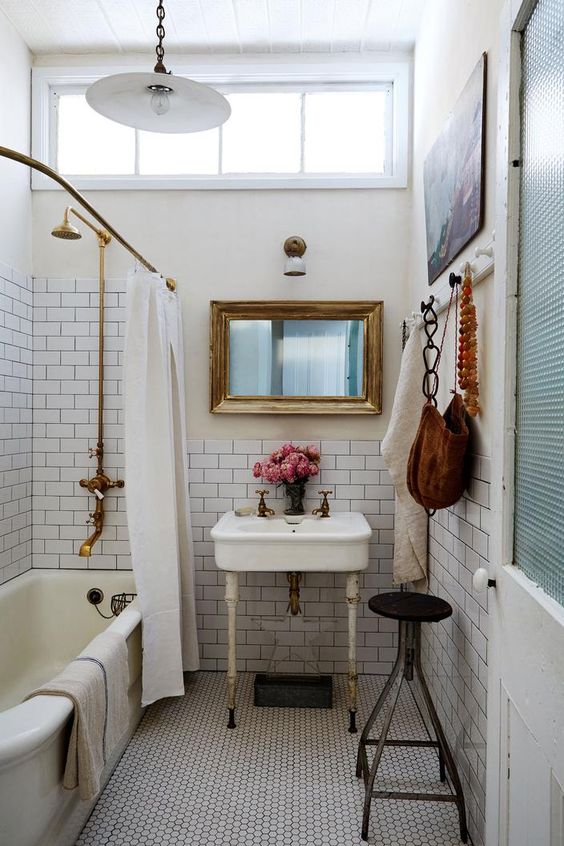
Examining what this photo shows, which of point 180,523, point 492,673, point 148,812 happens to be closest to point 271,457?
point 180,523

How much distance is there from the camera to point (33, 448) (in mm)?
3236

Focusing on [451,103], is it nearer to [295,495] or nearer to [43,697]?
[295,495]

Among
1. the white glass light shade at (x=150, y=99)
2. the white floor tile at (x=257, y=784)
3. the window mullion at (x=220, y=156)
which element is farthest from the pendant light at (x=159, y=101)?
the white floor tile at (x=257, y=784)

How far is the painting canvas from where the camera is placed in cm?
192

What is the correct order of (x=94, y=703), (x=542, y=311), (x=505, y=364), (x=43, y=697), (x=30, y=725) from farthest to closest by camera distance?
(x=94, y=703)
(x=43, y=697)
(x=30, y=725)
(x=505, y=364)
(x=542, y=311)

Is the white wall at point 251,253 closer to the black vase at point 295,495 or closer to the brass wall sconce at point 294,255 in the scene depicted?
the brass wall sconce at point 294,255

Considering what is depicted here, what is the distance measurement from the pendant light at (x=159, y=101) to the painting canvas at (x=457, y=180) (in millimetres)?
798

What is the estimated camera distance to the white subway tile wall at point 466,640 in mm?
1879

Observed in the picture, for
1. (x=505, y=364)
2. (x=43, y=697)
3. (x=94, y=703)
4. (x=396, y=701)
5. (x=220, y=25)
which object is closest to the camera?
(x=505, y=364)

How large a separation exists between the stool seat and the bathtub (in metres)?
0.98

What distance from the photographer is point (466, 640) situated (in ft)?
6.81

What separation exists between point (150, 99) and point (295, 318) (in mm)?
1284

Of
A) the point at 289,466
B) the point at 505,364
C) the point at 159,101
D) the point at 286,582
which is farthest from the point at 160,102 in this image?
the point at 286,582

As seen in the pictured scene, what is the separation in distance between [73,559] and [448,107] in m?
2.71
